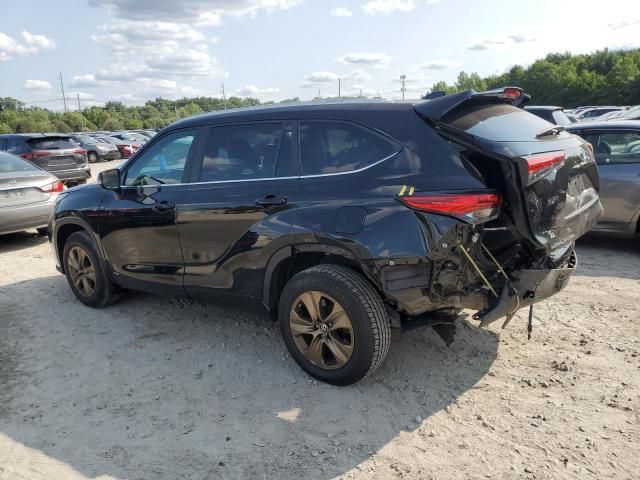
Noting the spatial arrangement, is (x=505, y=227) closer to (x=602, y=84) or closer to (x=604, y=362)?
(x=604, y=362)

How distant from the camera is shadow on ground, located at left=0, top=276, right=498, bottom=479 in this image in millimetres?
2922

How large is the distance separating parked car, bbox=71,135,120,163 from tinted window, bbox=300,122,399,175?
93.9 ft

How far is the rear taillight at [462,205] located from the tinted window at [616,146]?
4281 mm

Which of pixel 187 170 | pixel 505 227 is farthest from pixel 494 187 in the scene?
pixel 187 170

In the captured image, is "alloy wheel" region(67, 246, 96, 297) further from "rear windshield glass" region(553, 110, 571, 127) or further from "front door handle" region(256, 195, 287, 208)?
"rear windshield glass" region(553, 110, 571, 127)

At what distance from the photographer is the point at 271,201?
362 centimetres

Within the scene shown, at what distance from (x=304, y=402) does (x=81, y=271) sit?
295 cm

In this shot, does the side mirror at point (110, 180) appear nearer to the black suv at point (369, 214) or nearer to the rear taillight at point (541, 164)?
the black suv at point (369, 214)

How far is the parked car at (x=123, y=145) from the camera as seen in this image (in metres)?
31.9

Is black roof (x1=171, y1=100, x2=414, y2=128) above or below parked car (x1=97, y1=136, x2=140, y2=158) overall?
above

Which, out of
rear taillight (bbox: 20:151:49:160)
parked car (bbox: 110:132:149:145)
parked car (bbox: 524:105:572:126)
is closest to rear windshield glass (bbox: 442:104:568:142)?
parked car (bbox: 524:105:572:126)

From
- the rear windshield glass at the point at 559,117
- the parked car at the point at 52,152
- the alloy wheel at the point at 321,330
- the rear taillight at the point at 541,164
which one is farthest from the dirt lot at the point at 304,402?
the parked car at the point at 52,152

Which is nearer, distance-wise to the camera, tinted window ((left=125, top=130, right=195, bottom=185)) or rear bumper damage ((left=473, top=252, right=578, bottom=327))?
rear bumper damage ((left=473, top=252, right=578, bottom=327))

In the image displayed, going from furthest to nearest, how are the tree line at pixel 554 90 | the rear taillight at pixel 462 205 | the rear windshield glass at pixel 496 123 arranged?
the tree line at pixel 554 90 → the rear windshield glass at pixel 496 123 → the rear taillight at pixel 462 205
